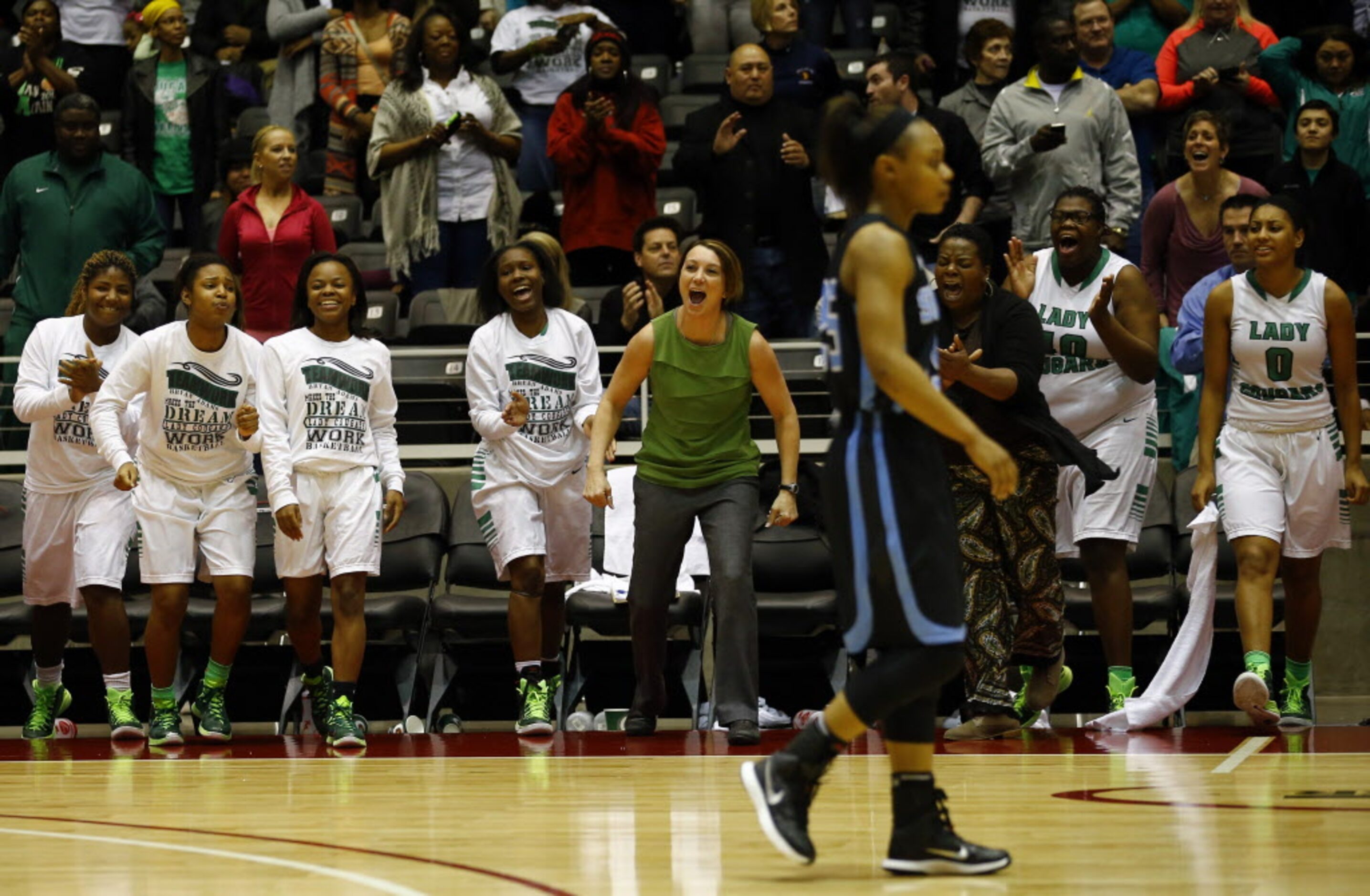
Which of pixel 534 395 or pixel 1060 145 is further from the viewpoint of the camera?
pixel 1060 145

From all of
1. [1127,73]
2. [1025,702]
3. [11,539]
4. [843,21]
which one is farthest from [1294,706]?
[843,21]

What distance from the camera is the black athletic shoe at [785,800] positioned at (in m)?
4.00

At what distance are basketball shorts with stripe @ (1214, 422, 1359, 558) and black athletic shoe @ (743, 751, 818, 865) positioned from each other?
3.75 metres

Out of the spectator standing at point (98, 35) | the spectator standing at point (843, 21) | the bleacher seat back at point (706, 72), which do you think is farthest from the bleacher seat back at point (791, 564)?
the spectator standing at point (98, 35)

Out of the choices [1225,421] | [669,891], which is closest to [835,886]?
[669,891]

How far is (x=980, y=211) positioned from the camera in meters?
10.1

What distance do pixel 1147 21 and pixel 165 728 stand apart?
294 inches

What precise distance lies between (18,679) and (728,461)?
383cm

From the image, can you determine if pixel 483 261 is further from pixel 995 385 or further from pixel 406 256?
pixel 995 385

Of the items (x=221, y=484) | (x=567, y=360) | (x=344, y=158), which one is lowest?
(x=221, y=484)

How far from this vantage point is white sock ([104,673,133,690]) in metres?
7.91

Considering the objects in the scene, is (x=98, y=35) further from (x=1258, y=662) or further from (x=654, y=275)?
(x=1258, y=662)

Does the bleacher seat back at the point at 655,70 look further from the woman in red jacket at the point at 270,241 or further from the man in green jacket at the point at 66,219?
the man in green jacket at the point at 66,219

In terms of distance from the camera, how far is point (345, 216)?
11492mm
